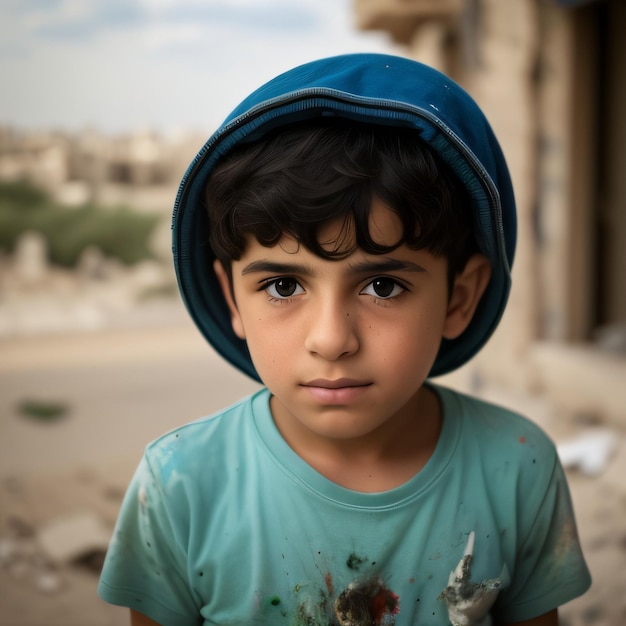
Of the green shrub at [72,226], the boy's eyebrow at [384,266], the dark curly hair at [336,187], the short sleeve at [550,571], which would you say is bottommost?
the short sleeve at [550,571]

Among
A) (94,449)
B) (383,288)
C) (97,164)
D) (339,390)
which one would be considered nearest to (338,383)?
(339,390)

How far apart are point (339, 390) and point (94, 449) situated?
12.6 ft

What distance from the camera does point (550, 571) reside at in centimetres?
144

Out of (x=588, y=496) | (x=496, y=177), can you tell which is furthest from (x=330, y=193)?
(x=588, y=496)

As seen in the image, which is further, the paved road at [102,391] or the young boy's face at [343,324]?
the paved road at [102,391]

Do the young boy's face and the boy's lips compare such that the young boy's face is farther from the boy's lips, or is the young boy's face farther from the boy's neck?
the boy's neck

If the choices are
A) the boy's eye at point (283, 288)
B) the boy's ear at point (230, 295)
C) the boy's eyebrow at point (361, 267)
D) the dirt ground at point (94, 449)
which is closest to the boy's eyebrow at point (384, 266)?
the boy's eyebrow at point (361, 267)

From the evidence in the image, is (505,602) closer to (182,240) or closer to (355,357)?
(355,357)

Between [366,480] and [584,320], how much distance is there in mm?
3432

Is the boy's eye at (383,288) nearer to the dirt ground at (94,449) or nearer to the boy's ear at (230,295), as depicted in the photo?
the boy's ear at (230,295)

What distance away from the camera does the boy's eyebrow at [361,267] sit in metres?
1.18

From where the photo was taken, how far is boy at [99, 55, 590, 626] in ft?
3.89

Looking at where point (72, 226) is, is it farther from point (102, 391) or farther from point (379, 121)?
point (379, 121)

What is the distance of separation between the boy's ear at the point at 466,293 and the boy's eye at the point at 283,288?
0.34 meters
